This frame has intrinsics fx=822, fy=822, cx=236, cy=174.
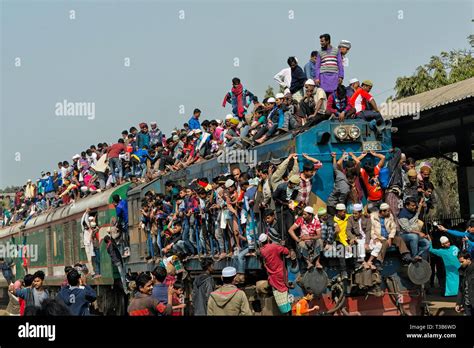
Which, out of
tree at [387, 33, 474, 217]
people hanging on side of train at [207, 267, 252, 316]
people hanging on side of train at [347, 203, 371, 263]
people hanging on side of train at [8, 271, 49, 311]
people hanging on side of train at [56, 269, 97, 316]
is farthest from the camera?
tree at [387, 33, 474, 217]

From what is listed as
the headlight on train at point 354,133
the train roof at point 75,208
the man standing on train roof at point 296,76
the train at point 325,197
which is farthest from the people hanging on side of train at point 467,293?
the train roof at point 75,208

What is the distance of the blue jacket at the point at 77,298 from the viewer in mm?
10477

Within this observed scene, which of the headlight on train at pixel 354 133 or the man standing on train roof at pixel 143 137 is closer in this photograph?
the headlight on train at pixel 354 133

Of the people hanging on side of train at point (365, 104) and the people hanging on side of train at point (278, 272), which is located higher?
the people hanging on side of train at point (365, 104)

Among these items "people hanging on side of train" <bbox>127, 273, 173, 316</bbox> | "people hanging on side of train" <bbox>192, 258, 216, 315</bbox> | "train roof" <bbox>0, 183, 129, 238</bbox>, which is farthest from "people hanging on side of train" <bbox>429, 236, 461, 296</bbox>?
"train roof" <bbox>0, 183, 129, 238</bbox>

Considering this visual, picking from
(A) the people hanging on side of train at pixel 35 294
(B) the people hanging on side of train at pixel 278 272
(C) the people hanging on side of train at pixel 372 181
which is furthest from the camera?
(C) the people hanging on side of train at pixel 372 181

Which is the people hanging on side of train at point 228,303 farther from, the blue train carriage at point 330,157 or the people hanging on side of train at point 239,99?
the people hanging on side of train at point 239,99

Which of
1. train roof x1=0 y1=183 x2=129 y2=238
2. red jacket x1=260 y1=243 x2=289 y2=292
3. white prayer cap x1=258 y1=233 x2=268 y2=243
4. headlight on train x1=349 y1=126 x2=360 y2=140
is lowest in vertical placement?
red jacket x1=260 y1=243 x2=289 y2=292

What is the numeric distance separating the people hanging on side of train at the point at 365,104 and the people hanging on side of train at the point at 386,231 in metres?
1.58

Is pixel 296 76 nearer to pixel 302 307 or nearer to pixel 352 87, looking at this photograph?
pixel 352 87

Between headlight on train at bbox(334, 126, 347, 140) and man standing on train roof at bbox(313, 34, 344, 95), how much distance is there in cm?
142

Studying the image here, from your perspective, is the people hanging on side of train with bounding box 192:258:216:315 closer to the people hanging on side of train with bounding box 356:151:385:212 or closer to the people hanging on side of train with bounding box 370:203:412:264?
the people hanging on side of train with bounding box 370:203:412:264

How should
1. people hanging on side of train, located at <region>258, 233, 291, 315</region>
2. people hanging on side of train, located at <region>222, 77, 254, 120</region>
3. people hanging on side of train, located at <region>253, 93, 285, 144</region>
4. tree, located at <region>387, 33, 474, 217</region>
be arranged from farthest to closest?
tree, located at <region>387, 33, 474, 217</region>
people hanging on side of train, located at <region>222, 77, 254, 120</region>
people hanging on side of train, located at <region>253, 93, 285, 144</region>
people hanging on side of train, located at <region>258, 233, 291, 315</region>

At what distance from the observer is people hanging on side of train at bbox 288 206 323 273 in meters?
12.1
